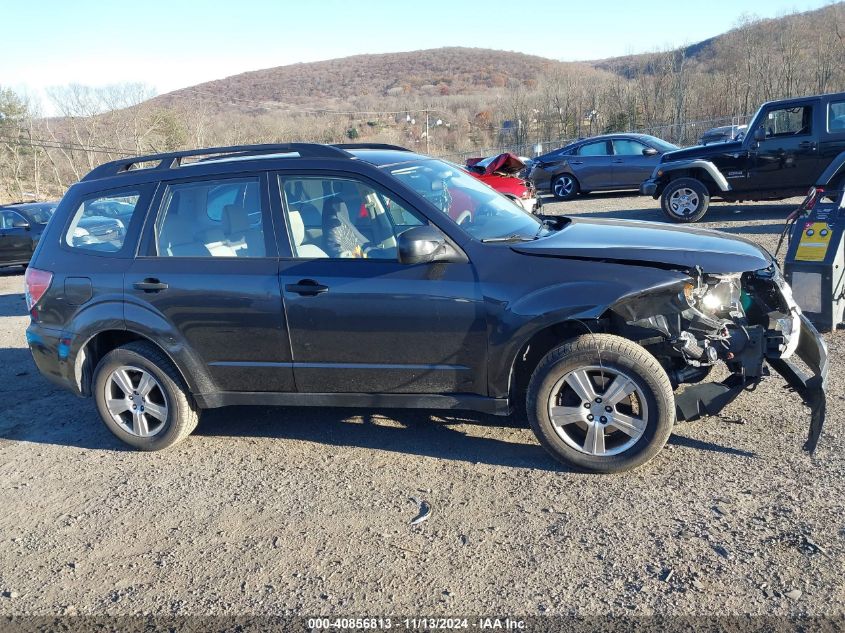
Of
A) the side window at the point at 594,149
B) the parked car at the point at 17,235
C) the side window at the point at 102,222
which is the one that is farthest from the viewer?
the side window at the point at 594,149

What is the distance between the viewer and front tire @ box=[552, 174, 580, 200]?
62.3ft

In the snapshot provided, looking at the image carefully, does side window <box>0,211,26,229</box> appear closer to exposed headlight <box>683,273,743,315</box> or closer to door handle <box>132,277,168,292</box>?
door handle <box>132,277,168,292</box>

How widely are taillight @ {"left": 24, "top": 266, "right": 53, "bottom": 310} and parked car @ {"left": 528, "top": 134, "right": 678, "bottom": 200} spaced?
15182 mm

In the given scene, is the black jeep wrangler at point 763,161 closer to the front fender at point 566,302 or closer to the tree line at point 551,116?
the front fender at point 566,302

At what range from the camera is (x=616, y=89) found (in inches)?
2133

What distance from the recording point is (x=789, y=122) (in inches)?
485

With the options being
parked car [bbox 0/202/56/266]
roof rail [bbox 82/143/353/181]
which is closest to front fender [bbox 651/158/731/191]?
roof rail [bbox 82/143/353/181]

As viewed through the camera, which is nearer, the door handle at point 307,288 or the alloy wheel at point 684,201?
the door handle at point 307,288

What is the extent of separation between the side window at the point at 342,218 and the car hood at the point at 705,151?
34.0ft

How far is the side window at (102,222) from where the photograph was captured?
491cm

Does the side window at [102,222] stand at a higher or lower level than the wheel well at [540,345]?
higher

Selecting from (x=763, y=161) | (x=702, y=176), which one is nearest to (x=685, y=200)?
(x=702, y=176)

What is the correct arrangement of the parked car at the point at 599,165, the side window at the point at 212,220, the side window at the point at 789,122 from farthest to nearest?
the parked car at the point at 599,165, the side window at the point at 789,122, the side window at the point at 212,220

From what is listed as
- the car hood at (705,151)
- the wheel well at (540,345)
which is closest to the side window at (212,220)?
the wheel well at (540,345)
